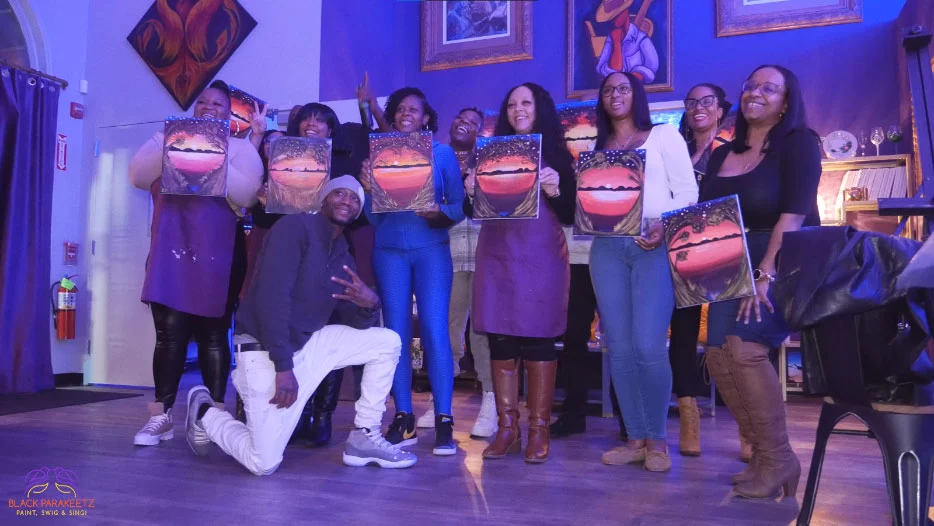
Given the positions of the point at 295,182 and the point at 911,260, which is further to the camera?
the point at 295,182

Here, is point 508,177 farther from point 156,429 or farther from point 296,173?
point 156,429

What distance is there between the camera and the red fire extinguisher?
5180mm

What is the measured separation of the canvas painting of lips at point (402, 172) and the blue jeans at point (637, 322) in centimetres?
63

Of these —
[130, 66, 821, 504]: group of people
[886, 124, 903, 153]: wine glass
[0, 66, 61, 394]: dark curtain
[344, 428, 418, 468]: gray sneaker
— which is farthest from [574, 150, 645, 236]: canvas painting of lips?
[0, 66, 61, 394]: dark curtain

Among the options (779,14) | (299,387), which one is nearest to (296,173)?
(299,387)

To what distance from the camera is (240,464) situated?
242 cm

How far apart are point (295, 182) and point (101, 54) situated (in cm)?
410

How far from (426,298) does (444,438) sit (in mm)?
516

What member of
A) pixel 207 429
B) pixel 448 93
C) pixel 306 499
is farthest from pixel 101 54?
pixel 306 499

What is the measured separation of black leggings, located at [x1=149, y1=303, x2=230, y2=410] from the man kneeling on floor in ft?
0.81

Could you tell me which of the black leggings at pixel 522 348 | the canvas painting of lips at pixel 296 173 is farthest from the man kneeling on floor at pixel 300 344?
the black leggings at pixel 522 348

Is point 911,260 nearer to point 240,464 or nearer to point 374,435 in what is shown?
point 374,435

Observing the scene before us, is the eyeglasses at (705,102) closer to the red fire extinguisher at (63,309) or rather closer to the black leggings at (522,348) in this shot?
the black leggings at (522,348)

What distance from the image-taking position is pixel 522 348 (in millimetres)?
2504
